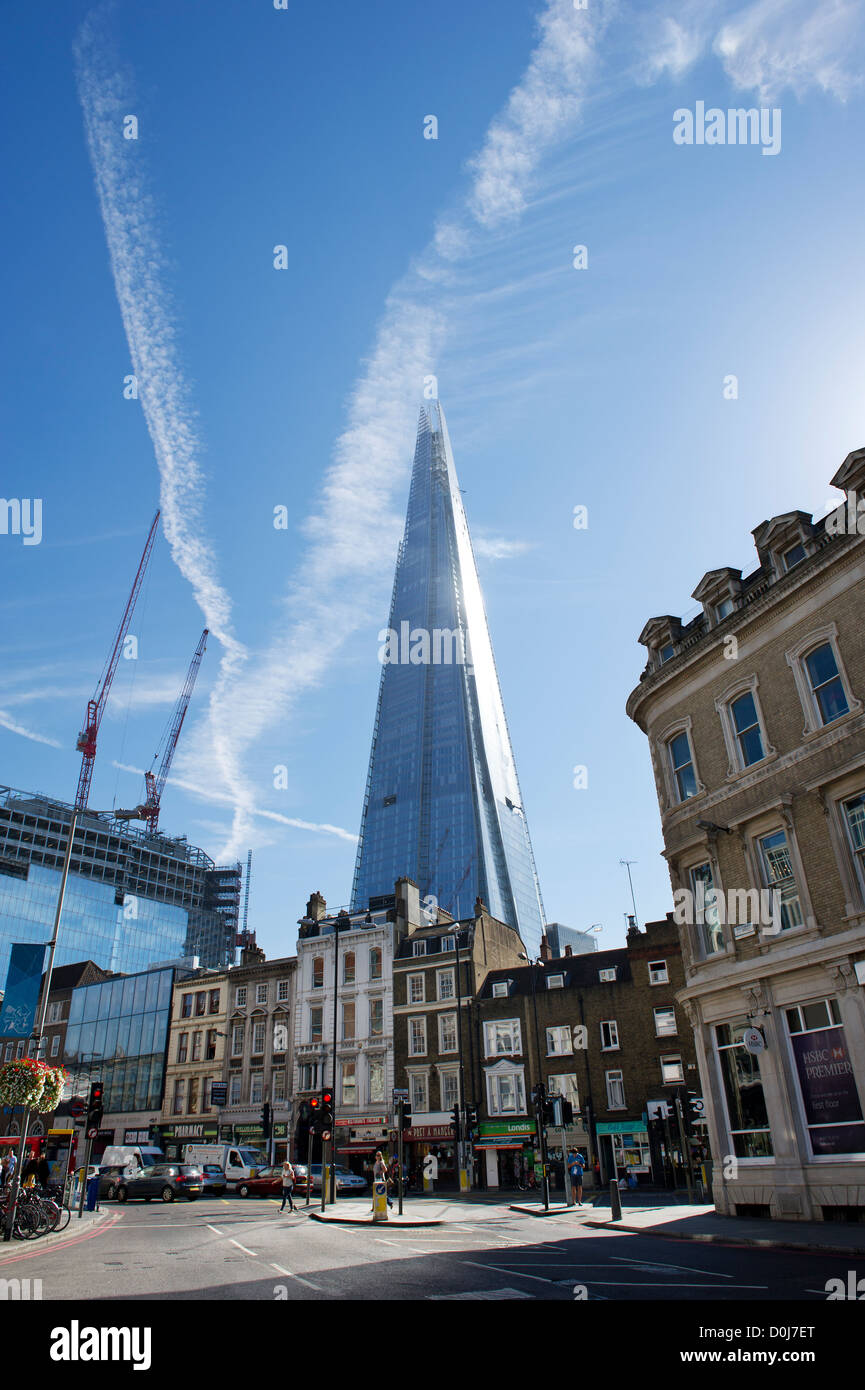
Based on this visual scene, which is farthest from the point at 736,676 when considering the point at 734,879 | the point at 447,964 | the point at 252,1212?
the point at 447,964

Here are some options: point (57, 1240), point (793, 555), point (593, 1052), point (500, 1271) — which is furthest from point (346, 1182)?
point (793, 555)

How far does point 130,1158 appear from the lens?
1767 inches

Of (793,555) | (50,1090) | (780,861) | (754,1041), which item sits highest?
(793,555)

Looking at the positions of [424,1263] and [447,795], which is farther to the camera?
[447,795]

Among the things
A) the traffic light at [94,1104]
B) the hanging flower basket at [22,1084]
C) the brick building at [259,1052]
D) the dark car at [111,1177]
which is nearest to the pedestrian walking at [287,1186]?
the traffic light at [94,1104]

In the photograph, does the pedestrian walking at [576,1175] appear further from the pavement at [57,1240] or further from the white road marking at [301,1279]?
the white road marking at [301,1279]

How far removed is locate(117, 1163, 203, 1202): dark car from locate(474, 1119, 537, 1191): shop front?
15239 mm

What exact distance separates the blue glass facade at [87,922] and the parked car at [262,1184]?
90.3 metres

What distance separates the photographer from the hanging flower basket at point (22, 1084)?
64.5 feet

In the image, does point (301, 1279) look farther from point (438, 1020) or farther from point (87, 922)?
point (87, 922)

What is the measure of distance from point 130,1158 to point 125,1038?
25.6 m

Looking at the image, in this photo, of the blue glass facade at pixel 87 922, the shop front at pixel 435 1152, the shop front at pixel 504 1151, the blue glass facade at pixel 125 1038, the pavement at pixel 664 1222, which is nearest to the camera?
the pavement at pixel 664 1222
